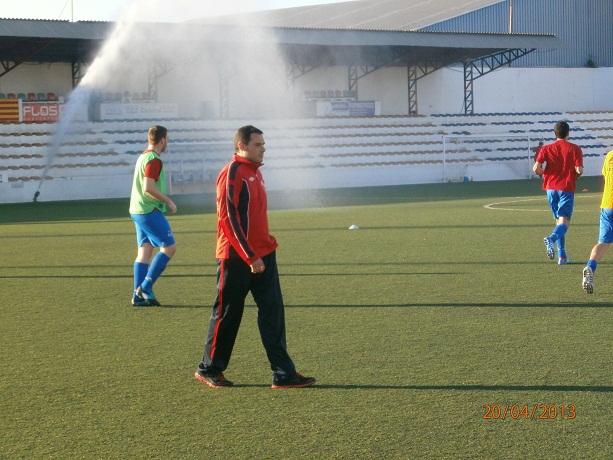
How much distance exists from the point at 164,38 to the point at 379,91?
14168mm

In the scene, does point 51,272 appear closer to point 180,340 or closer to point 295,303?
point 295,303

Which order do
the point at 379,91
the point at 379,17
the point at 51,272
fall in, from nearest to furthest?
the point at 51,272 → the point at 379,91 → the point at 379,17

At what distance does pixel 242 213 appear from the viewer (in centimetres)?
650

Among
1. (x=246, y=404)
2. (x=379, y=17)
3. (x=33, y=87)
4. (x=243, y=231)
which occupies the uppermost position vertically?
(x=379, y=17)

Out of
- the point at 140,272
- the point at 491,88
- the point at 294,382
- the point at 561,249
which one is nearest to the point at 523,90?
the point at 491,88

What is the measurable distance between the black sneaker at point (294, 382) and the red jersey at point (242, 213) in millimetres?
841

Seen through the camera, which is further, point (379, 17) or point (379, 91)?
point (379, 17)

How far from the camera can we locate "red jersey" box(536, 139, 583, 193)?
41.5 ft

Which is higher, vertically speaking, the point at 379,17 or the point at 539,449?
the point at 379,17

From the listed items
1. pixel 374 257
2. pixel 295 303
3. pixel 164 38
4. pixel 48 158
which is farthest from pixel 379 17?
pixel 295 303

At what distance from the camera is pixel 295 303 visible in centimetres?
1009
